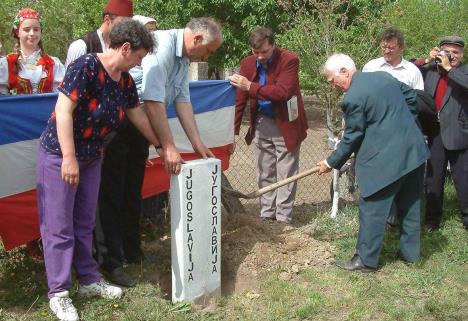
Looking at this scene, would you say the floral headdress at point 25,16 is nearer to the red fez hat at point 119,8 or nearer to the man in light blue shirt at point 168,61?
the red fez hat at point 119,8

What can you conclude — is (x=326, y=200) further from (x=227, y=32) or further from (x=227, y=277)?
(x=227, y=32)

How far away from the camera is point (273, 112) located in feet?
18.2

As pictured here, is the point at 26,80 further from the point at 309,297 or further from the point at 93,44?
the point at 309,297

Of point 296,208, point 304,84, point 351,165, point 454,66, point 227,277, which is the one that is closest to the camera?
point 227,277

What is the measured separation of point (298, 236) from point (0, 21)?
1175 cm

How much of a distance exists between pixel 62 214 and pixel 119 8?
165cm

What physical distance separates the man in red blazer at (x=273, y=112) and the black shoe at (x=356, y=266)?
122 cm

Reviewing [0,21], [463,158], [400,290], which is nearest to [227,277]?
[400,290]

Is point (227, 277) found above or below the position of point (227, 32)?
below

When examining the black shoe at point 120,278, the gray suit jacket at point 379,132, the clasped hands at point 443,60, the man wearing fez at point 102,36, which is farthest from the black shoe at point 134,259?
the clasped hands at point 443,60

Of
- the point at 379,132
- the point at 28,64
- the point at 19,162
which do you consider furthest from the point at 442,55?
the point at 19,162

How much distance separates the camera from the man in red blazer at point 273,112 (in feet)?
17.4

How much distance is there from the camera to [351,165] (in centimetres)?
628

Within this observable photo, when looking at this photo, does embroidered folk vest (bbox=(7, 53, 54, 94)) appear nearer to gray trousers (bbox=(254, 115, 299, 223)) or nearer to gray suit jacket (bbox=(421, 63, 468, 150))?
gray trousers (bbox=(254, 115, 299, 223))
